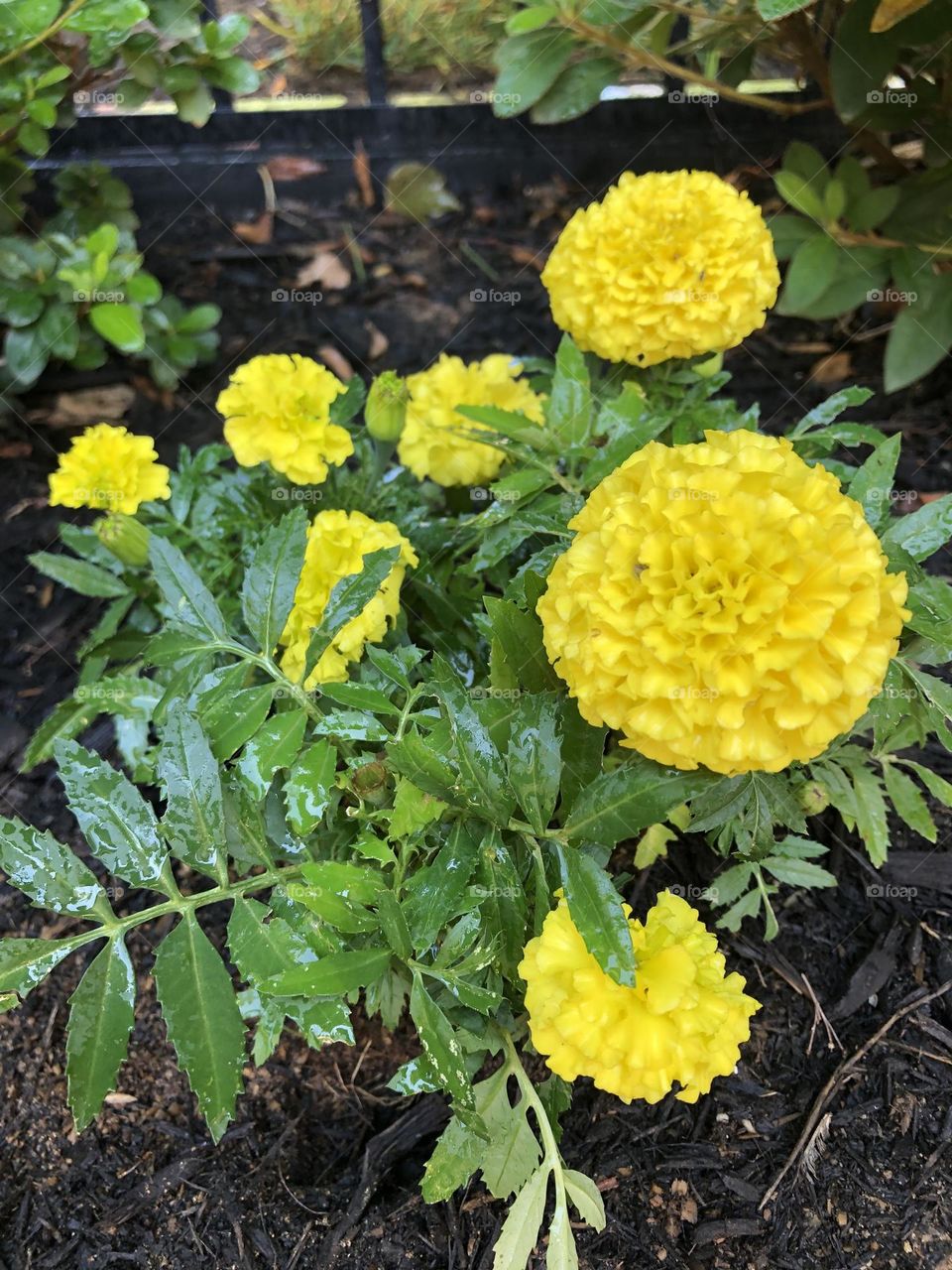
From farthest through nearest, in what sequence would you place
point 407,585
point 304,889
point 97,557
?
point 97,557 → point 407,585 → point 304,889

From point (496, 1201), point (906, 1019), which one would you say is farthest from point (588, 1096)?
point (906, 1019)

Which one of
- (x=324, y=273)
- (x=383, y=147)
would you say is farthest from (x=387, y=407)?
(x=383, y=147)

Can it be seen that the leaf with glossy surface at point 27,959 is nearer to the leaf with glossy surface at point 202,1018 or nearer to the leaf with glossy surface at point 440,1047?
the leaf with glossy surface at point 202,1018

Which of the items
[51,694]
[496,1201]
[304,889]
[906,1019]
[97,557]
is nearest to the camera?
[304,889]

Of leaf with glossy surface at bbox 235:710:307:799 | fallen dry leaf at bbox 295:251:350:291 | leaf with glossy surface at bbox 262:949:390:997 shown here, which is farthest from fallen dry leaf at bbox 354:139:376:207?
leaf with glossy surface at bbox 262:949:390:997

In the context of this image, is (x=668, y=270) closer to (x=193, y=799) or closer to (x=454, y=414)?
(x=454, y=414)

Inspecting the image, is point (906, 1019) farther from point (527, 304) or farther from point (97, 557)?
point (527, 304)
